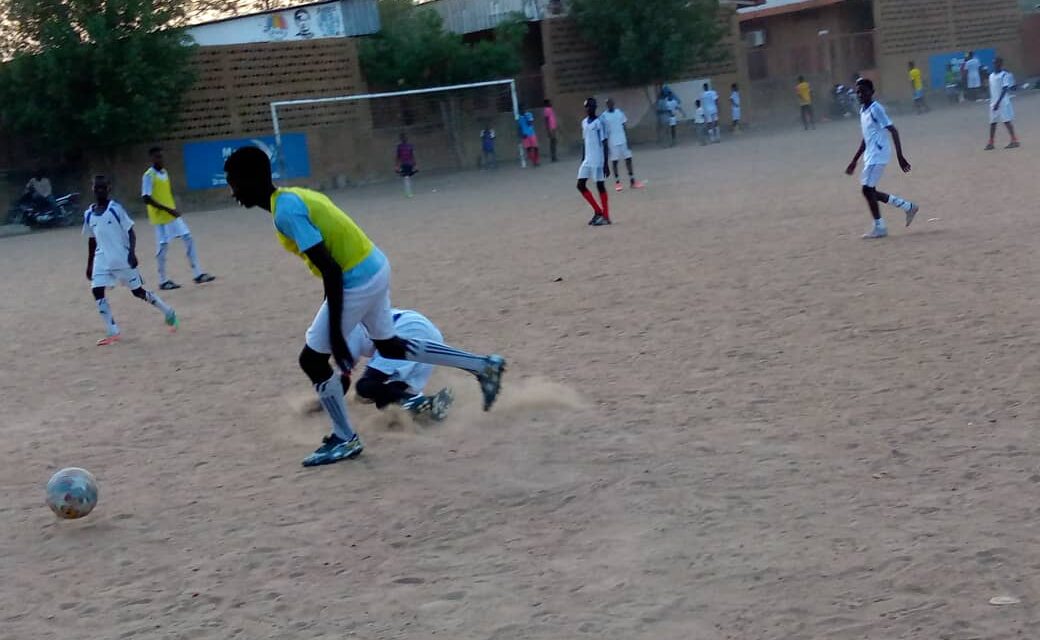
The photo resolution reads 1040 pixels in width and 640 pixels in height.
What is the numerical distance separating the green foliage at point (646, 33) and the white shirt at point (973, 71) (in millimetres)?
11368

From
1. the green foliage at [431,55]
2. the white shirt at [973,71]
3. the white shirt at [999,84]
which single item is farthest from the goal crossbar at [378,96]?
the white shirt at [973,71]

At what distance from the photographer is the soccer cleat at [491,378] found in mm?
6875

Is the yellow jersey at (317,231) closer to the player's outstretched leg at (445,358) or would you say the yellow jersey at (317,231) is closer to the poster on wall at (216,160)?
the player's outstretched leg at (445,358)

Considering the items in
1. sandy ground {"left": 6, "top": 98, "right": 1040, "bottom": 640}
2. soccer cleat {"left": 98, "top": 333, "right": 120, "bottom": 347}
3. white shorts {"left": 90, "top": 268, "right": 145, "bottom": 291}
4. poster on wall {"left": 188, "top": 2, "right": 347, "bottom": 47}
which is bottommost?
sandy ground {"left": 6, "top": 98, "right": 1040, "bottom": 640}

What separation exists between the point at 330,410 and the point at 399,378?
1.09 meters

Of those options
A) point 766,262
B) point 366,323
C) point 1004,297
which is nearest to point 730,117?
point 766,262

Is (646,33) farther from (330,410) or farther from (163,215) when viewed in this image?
(330,410)

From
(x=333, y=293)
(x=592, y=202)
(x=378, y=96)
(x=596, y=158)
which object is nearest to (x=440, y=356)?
(x=333, y=293)

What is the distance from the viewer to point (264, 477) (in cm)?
629

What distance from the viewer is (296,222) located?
581 centimetres

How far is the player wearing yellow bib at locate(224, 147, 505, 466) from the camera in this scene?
5.86m

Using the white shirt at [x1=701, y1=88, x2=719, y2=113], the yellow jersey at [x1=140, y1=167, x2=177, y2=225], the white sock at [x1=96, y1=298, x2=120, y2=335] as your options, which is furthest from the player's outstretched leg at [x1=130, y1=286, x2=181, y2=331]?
the white shirt at [x1=701, y1=88, x2=719, y2=113]

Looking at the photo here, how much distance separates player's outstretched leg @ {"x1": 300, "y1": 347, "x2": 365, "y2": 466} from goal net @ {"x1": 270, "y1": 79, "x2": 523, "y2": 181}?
28.0 metres

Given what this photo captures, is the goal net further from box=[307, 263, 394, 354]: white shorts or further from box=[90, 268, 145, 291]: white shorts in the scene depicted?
box=[307, 263, 394, 354]: white shorts
